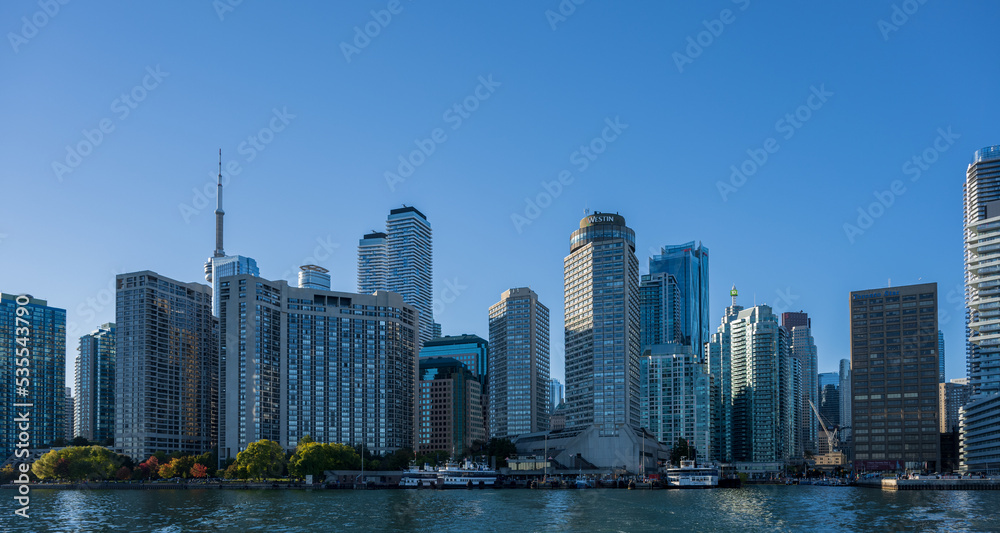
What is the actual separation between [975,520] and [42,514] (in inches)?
5078

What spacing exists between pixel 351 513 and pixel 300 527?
914 inches

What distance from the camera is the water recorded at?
358 ft

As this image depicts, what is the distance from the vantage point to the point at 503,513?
131 metres

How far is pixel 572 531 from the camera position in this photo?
104375mm

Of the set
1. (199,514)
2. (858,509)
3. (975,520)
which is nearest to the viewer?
(975,520)

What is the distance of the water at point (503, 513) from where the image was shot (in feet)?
358

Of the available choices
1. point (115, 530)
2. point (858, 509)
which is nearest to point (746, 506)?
point (858, 509)

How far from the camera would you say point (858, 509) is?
138 metres

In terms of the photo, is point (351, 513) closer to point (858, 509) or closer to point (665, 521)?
point (665, 521)

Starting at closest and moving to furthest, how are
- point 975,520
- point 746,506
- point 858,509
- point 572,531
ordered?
1. point 572,531
2. point 975,520
3. point 858,509
4. point 746,506

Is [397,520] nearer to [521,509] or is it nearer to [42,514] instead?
[521,509]

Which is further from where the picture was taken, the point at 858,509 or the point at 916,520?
the point at 858,509

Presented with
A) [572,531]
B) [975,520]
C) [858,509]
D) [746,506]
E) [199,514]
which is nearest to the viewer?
[572,531]

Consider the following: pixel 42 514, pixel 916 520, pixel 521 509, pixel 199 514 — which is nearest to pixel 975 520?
pixel 916 520
